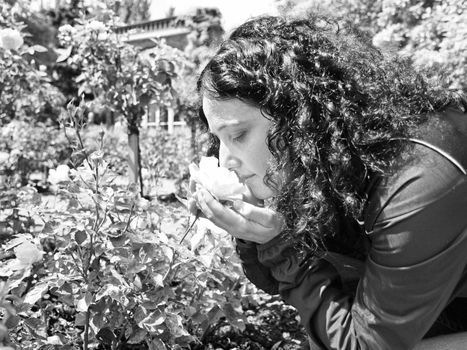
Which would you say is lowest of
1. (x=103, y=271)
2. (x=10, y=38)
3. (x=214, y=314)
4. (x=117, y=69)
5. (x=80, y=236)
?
(x=117, y=69)

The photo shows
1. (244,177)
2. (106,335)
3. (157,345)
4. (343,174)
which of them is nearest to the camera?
A: (343,174)

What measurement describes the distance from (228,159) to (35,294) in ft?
2.35

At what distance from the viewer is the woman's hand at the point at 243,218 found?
113 cm

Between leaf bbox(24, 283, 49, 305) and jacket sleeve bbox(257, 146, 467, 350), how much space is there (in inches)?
32.3

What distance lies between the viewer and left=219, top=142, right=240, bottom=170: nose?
1.17 m

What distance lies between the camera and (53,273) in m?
1.61

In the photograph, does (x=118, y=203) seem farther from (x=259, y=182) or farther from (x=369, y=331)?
(x=369, y=331)

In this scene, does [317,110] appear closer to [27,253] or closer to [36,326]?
[27,253]

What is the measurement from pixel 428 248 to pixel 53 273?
1.10m

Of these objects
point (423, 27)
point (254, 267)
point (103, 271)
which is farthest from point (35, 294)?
point (423, 27)

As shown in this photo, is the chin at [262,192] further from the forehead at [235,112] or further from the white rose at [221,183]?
the forehead at [235,112]

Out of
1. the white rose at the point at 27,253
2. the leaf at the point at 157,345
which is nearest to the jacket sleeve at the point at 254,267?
the leaf at the point at 157,345

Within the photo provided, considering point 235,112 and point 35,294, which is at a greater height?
point 235,112

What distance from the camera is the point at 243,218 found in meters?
1.14
